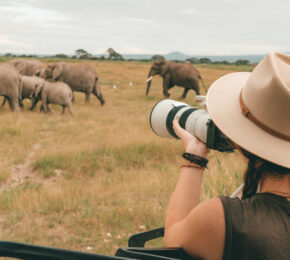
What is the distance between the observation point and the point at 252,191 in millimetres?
1261

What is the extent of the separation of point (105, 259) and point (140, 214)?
297cm

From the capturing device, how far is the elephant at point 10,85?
386 inches

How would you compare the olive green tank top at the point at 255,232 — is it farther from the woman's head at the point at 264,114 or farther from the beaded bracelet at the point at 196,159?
the beaded bracelet at the point at 196,159

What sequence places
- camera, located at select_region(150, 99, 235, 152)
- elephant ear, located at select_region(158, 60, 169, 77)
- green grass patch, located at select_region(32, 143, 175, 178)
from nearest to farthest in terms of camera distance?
camera, located at select_region(150, 99, 235, 152) < green grass patch, located at select_region(32, 143, 175, 178) < elephant ear, located at select_region(158, 60, 169, 77)

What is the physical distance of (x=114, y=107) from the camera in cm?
1226

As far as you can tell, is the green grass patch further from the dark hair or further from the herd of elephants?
the herd of elephants

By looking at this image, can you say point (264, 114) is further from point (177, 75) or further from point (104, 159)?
point (177, 75)

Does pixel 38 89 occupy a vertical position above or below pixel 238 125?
below

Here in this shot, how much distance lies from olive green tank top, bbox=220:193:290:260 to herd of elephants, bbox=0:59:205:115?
9271mm

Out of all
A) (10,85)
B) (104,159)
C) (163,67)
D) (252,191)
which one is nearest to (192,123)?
(252,191)

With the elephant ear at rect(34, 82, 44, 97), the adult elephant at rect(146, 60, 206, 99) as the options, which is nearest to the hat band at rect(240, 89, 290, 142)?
the elephant ear at rect(34, 82, 44, 97)

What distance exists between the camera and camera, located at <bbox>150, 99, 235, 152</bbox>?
1.46m

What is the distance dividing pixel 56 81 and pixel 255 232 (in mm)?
12414

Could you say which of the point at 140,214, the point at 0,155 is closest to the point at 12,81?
the point at 0,155
